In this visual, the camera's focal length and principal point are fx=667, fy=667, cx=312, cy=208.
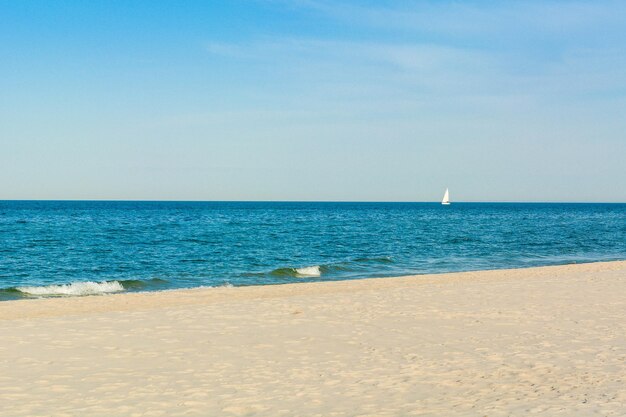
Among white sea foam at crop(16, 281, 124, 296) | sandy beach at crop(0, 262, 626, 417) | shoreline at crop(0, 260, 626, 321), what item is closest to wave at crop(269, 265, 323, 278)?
shoreline at crop(0, 260, 626, 321)

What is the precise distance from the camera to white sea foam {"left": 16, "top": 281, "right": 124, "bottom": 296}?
25.4m

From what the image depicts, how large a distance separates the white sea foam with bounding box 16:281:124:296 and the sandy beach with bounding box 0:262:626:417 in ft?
22.7

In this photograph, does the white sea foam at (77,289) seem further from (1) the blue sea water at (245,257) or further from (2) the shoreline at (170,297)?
(2) the shoreline at (170,297)

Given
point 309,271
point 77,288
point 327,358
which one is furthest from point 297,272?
point 327,358

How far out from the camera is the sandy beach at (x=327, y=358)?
8352 mm

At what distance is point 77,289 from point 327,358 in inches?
707

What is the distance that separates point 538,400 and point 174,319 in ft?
29.3

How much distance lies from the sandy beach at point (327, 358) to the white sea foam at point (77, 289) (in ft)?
22.7

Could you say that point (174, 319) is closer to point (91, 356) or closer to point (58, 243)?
point (91, 356)

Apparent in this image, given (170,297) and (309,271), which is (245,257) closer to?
(309,271)

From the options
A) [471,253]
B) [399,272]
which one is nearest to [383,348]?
[399,272]

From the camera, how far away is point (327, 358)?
1102cm

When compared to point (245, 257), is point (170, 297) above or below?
above

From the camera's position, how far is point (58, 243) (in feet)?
160
